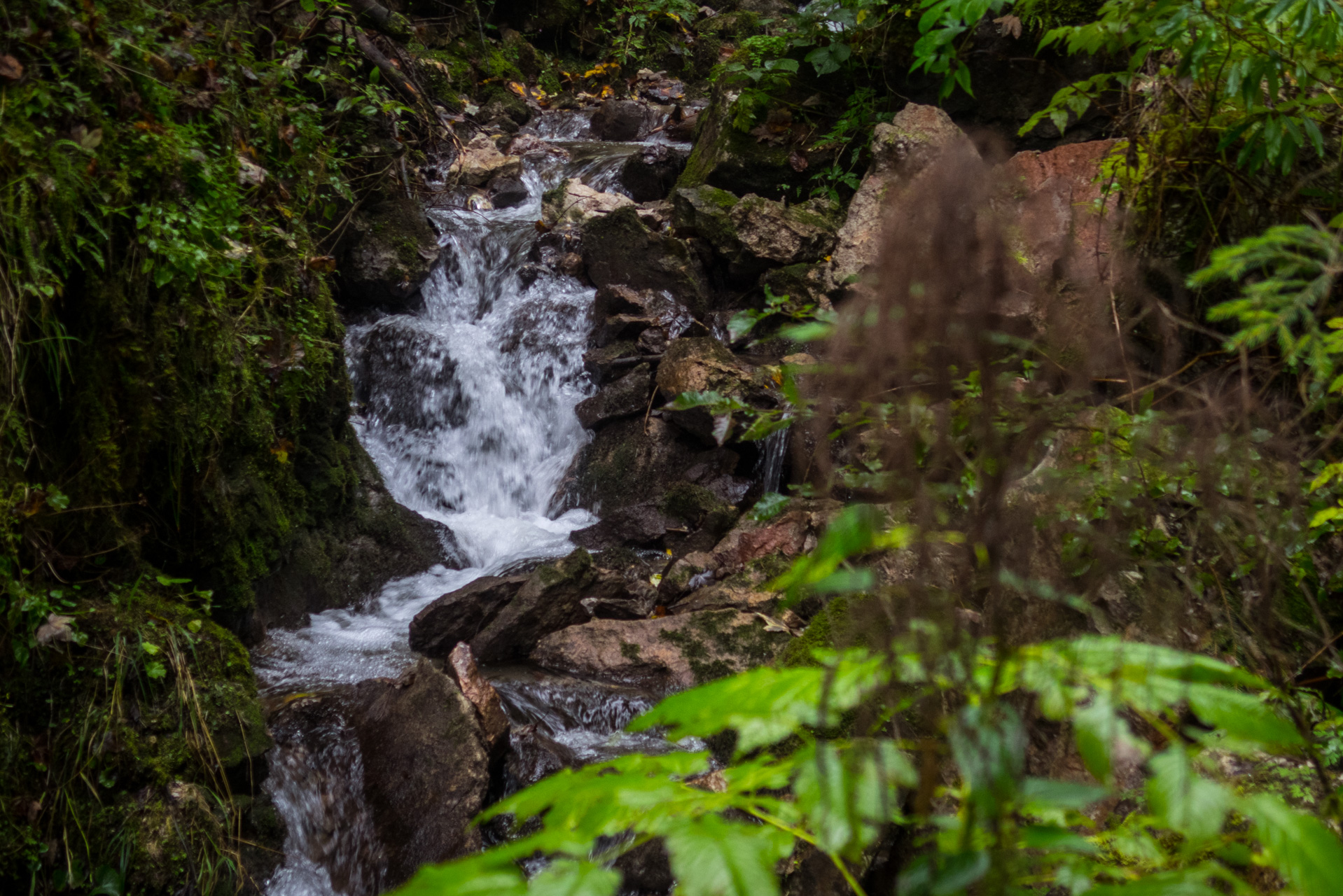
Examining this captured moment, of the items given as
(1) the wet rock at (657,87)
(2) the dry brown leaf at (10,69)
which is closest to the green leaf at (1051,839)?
(2) the dry brown leaf at (10,69)

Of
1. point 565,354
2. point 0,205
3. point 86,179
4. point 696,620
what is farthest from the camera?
point 565,354

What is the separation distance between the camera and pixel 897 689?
30.3 inches

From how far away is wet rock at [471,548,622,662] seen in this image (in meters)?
4.63

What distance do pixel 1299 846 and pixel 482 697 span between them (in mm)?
3513

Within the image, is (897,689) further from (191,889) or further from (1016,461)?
(191,889)

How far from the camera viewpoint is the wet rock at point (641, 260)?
8.22m

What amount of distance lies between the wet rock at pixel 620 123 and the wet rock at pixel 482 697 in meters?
11.0

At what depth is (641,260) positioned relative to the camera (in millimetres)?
8383

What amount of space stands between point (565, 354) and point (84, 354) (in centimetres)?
560

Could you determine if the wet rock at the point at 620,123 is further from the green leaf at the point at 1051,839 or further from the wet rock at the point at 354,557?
the green leaf at the point at 1051,839

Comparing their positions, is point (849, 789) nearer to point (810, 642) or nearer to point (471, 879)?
point (471, 879)

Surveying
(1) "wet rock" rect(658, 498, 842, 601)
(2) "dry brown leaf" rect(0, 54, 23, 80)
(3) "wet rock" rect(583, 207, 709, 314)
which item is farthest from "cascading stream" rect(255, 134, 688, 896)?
(2) "dry brown leaf" rect(0, 54, 23, 80)

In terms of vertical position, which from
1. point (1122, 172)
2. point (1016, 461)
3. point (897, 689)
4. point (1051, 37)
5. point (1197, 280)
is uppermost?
point (1051, 37)

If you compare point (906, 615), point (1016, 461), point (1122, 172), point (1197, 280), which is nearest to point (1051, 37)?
point (1122, 172)
